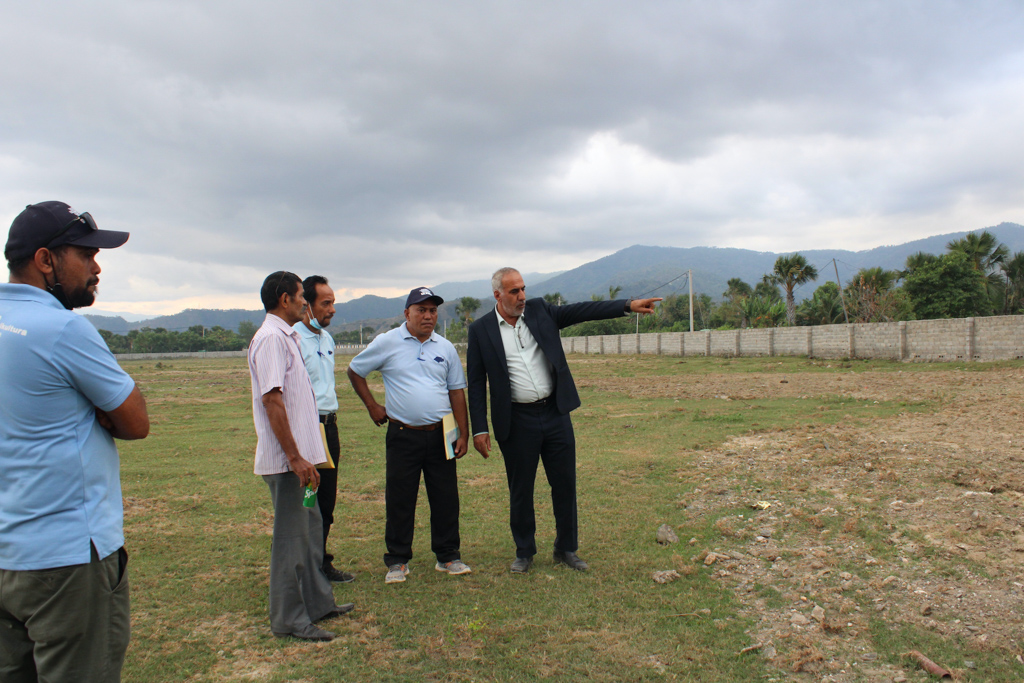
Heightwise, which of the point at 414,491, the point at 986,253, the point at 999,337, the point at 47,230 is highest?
the point at 986,253

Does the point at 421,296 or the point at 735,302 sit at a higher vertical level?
the point at 735,302

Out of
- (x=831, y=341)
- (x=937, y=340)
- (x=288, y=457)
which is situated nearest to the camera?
(x=288, y=457)

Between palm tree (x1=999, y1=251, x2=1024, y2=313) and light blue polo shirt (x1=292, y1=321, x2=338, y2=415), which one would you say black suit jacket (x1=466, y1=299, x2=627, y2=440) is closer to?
light blue polo shirt (x1=292, y1=321, x2=338, y2=415)

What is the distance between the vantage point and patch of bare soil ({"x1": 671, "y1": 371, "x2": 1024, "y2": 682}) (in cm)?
338

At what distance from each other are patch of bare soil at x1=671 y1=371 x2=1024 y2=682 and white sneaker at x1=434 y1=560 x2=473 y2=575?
1.82 metres

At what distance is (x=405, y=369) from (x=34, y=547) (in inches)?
114

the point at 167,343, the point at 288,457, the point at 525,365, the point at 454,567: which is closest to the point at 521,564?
the point at 454,567

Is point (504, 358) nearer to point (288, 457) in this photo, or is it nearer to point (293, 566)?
point (288, 457)

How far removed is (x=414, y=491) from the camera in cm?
471

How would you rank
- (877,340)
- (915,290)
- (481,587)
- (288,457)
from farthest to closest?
(915,290)
(877,340)
(481,587)
(288,457)

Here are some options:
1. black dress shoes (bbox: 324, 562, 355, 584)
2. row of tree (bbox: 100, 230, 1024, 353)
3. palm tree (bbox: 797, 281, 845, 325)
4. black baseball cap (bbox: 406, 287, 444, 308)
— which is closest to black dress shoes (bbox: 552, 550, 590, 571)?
black dress shoes (bbox: 324, 562, 355, 584)

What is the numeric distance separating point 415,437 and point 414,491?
44 cm

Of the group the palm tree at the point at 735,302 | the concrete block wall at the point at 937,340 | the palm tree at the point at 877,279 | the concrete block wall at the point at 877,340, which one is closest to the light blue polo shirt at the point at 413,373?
the concrete block wall at the point at 937,340

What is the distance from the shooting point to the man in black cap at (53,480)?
194 cm
